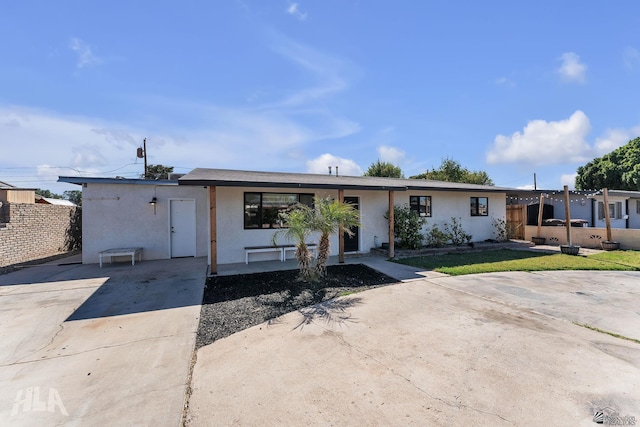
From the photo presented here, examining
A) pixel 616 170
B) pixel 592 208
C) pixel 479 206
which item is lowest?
pixel 592 208

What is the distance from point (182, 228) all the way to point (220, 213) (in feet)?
8.95

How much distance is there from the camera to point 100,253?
29.0ft

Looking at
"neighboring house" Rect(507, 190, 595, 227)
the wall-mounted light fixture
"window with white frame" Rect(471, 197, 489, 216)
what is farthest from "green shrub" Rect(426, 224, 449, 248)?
the wall-mounted light fixture

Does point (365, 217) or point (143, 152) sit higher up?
point (143, 152)

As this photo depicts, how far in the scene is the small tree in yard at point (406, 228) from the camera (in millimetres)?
10758

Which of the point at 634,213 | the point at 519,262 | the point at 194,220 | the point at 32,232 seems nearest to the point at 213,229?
the point at 194,220

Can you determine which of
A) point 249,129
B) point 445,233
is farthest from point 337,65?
point 445,233

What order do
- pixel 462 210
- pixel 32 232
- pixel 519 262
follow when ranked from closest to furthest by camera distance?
pixel 519 262 < pixel 32 232 < pixel 462 210

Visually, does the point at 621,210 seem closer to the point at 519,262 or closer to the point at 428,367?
the point at 519,262

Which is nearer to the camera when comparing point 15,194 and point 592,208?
point 15,194

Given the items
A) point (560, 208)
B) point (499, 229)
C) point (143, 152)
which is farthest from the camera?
point (143, 152)

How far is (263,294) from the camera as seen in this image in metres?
5.88

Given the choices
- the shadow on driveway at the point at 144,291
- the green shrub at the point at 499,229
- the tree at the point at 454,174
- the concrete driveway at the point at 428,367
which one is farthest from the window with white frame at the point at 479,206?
the tree at the point at 454,174

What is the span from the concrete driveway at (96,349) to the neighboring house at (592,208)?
16.8m
